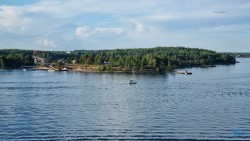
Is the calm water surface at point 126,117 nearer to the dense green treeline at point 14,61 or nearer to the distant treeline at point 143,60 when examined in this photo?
Result: the distant treeline at point 143,60

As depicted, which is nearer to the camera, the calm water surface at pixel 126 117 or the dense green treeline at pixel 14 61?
the calm water surface at pixel 126 117

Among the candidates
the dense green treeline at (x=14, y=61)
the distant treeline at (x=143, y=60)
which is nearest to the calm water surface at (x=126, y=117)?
the distant treeline at (x=143, y=60)

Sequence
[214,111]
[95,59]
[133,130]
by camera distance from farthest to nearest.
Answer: [95,59] < [214,111] < [133,130]

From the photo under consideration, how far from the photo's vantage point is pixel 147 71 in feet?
429

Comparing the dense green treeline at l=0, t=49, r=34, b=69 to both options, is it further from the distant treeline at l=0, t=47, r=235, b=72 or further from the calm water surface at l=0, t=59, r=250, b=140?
the calm water surface at l=0, t=59, r=250, b=140

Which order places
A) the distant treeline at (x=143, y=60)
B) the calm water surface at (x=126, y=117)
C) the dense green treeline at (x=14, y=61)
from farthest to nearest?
the dense green treeline at (x=14, y=61)
the distant treeline at (x=143, y=60)
the calm water surface at (x=126, y=117)

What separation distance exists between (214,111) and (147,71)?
88.3 meters

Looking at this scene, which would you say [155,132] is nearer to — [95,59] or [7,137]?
[7,137]

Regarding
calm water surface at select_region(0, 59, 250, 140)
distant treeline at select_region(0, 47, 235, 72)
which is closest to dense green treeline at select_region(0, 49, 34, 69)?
distant treeline at select_region(0, 47, 235, 72)

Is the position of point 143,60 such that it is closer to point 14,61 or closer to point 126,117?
point 14,61

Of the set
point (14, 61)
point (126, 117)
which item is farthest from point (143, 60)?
point (126, 117)

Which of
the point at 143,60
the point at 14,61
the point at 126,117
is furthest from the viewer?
the point at 14,61

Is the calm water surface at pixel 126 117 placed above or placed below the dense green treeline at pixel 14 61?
below

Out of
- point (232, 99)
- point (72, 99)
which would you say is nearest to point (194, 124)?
point (232, 99)
